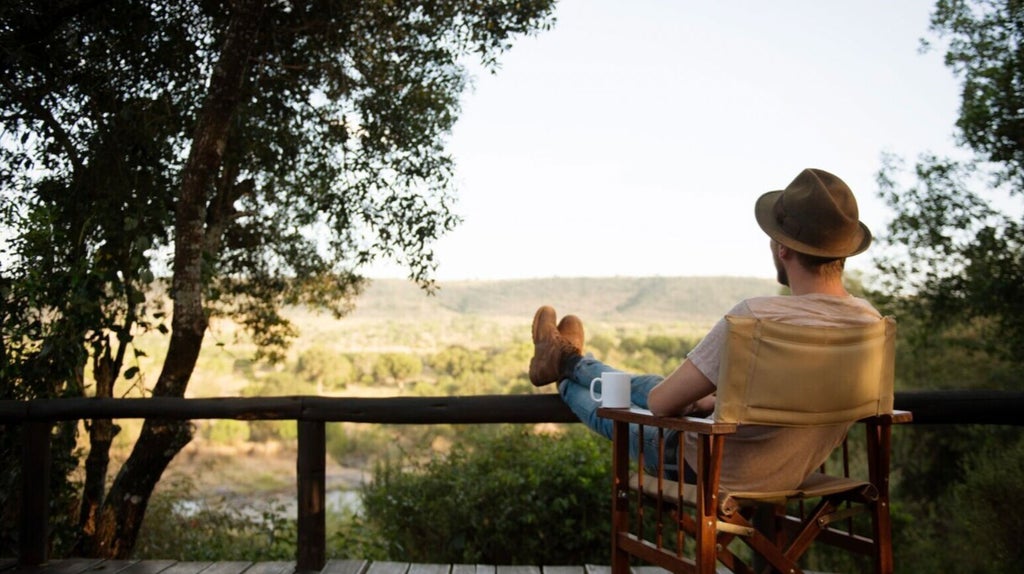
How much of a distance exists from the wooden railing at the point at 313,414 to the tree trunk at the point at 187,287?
1526 mm

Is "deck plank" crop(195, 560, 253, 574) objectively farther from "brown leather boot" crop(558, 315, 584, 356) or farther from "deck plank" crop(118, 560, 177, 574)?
"brown leather boot" crop(558, 315, 584, 356)

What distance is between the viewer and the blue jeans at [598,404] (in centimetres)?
250

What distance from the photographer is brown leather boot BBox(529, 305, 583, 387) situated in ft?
10.5

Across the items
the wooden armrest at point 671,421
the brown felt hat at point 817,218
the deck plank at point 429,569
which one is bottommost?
the deck plank at point 429,569

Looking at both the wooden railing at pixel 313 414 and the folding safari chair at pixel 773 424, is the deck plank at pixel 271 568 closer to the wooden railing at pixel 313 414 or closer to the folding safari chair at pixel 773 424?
the wooden railing at pixel 313 414

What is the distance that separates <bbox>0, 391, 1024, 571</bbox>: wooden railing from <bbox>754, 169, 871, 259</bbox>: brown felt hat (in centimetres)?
111

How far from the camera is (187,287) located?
198 inches

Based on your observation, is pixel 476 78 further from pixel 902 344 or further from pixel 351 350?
pixel 351 350

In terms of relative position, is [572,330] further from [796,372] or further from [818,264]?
[796,372]

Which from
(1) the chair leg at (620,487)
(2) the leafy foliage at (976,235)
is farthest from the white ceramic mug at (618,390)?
(2) the leafy foliage at (976,235)

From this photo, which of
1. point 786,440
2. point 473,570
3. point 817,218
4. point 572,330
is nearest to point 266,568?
point 473,570

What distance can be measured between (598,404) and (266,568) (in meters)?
1.45

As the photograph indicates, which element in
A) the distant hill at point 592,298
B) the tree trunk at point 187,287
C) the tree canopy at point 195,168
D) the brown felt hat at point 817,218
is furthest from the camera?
the distant hill at point 592,298

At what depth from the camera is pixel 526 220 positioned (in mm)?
30391
